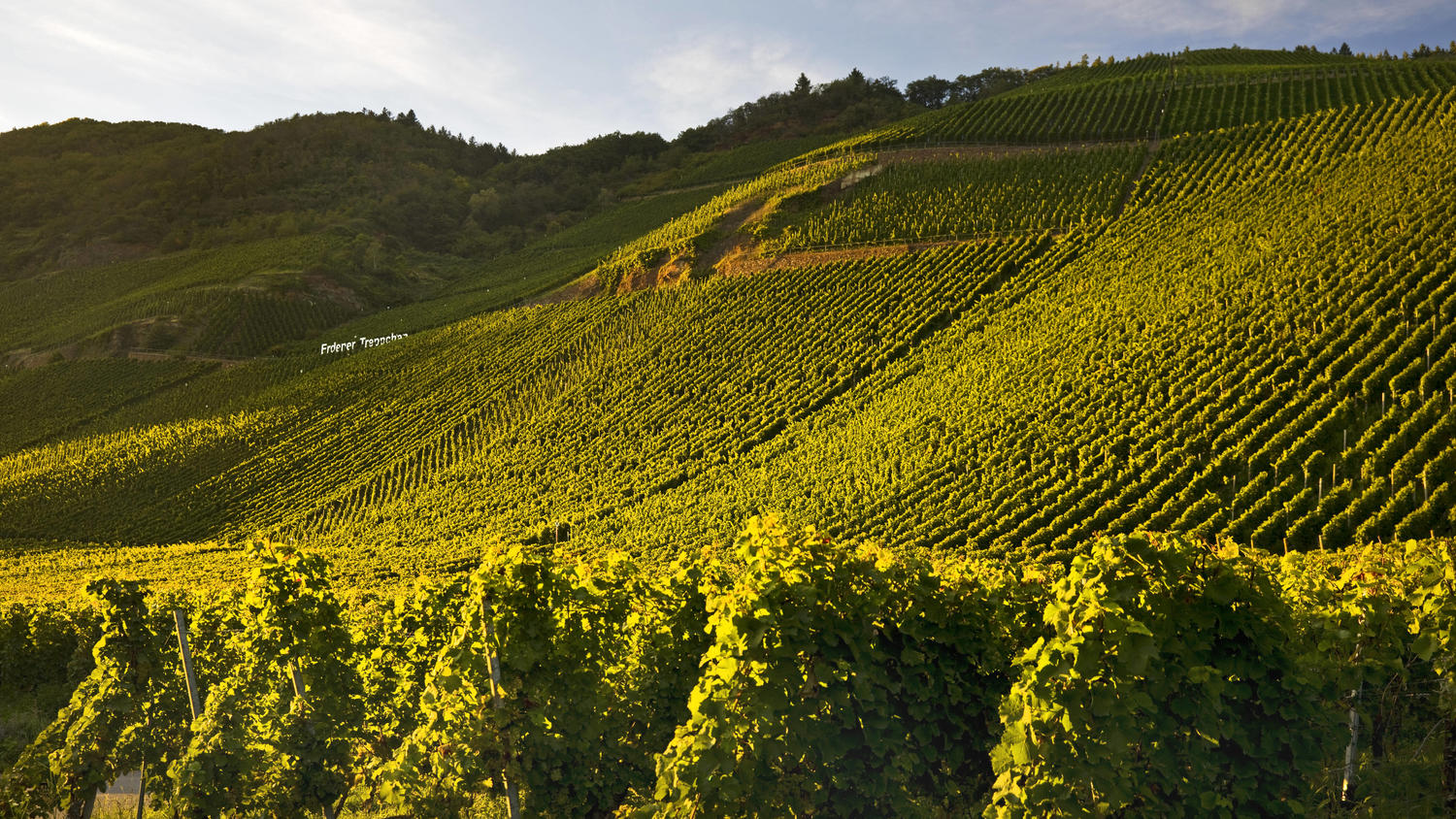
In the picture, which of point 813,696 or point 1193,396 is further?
point 1193,396

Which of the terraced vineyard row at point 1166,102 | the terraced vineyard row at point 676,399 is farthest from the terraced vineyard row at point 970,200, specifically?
the terraced vineyard row at point 1166,102

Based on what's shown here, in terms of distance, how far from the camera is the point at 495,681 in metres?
7.98

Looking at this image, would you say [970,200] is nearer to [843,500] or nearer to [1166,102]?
[1166,102]

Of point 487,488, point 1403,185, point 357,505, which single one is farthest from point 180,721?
point 1403,185

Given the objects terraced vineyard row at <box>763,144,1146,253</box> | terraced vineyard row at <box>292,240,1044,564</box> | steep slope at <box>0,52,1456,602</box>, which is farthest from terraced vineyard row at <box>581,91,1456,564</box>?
terraced vineyard row at <box>763,144,1146,253</box>

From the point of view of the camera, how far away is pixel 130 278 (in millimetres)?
91062

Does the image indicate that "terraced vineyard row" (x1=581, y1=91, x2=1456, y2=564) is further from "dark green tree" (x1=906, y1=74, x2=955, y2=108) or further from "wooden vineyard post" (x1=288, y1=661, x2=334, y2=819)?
"dark green tree" (x1=906, y1=74, x2=955, y2=108)

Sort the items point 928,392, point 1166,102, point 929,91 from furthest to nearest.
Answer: point 929,91
point 1166,102
point 928,392

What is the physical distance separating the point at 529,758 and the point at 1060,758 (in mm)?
4998

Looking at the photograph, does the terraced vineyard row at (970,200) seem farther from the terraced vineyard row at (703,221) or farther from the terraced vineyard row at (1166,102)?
the terraced vineyard row at (1166,102)

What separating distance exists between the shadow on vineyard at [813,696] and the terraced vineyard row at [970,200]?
4115 cm

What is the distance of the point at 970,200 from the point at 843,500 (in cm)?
3012

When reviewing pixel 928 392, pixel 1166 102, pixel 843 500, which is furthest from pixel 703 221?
pixel 843 500

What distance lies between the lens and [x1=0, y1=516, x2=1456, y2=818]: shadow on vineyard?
21.2 feet
